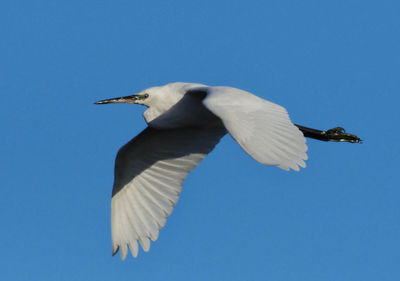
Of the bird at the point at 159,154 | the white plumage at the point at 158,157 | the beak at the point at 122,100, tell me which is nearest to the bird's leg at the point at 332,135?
the bird at the point at 159,154

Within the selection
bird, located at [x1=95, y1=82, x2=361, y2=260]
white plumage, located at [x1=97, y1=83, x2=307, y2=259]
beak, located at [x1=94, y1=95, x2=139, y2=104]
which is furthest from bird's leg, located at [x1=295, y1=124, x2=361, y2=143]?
beak, located at [x1=94, y1=95, x2=139, y2=104]

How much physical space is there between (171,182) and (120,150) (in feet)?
2.65

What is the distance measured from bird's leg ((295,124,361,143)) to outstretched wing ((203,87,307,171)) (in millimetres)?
2676

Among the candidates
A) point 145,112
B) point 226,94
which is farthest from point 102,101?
point 226,94

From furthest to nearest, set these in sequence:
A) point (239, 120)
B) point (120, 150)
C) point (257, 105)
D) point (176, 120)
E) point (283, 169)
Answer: point (120, 150) → point (176, 120) → point (257, 105) → point (239, 120) → point (283, 169)

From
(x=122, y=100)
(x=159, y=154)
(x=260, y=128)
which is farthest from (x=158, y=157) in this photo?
(x=260, y=128)

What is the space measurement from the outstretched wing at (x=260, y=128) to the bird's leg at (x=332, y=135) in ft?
8.78

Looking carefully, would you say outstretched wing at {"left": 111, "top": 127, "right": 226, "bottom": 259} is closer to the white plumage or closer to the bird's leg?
the white plumage

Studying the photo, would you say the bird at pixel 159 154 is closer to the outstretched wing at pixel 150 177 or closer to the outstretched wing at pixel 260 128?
the outstretched wing at pixel 150 177

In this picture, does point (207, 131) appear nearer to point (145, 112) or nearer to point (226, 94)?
point (145, 112)

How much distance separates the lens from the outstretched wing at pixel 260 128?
7.73 meters

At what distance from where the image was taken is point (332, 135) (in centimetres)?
1166

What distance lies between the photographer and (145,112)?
10.4 m

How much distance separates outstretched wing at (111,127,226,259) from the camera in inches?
426
